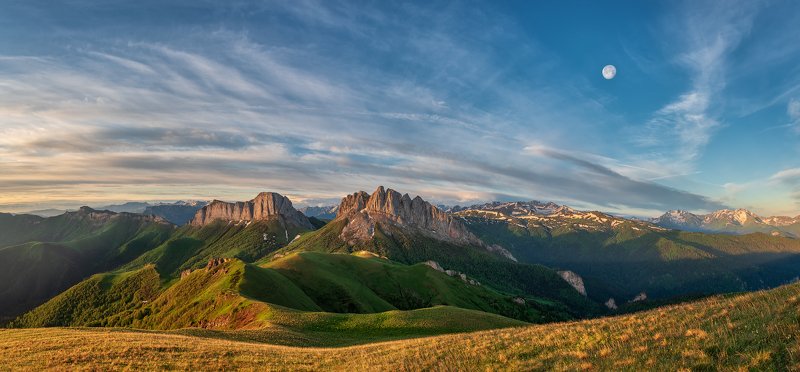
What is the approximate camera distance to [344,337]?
61500 mm

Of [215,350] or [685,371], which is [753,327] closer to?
[685,371]

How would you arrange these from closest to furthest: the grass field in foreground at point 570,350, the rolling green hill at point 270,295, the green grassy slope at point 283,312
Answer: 1. the grass field in foreground at point 570,350
2. the green grassy slope at point 283,312
3. the rolling green hill at point 270,295

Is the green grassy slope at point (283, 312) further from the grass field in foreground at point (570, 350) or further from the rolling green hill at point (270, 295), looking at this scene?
the grass field in foreground at point (570, 350)

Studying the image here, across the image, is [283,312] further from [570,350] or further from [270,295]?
[570,350]

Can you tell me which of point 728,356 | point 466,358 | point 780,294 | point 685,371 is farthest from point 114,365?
point 780,294

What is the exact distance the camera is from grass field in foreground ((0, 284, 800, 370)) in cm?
1571

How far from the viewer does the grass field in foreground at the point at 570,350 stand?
619 inches

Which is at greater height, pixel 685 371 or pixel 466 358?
pixel 685 371

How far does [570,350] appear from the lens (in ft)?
69.2

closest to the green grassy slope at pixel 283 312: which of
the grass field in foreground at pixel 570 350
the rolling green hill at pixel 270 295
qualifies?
the rolling green hill at pixel 270 295

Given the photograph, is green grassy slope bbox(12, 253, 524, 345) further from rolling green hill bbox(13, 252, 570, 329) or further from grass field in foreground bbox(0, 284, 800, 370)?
grass field in foreground bbox(0, 284, 800, 370)

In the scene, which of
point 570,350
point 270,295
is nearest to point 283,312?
point 270,295

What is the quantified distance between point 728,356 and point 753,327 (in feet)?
12.3

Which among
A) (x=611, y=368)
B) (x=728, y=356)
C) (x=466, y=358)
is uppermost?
(x=728, y=356)
